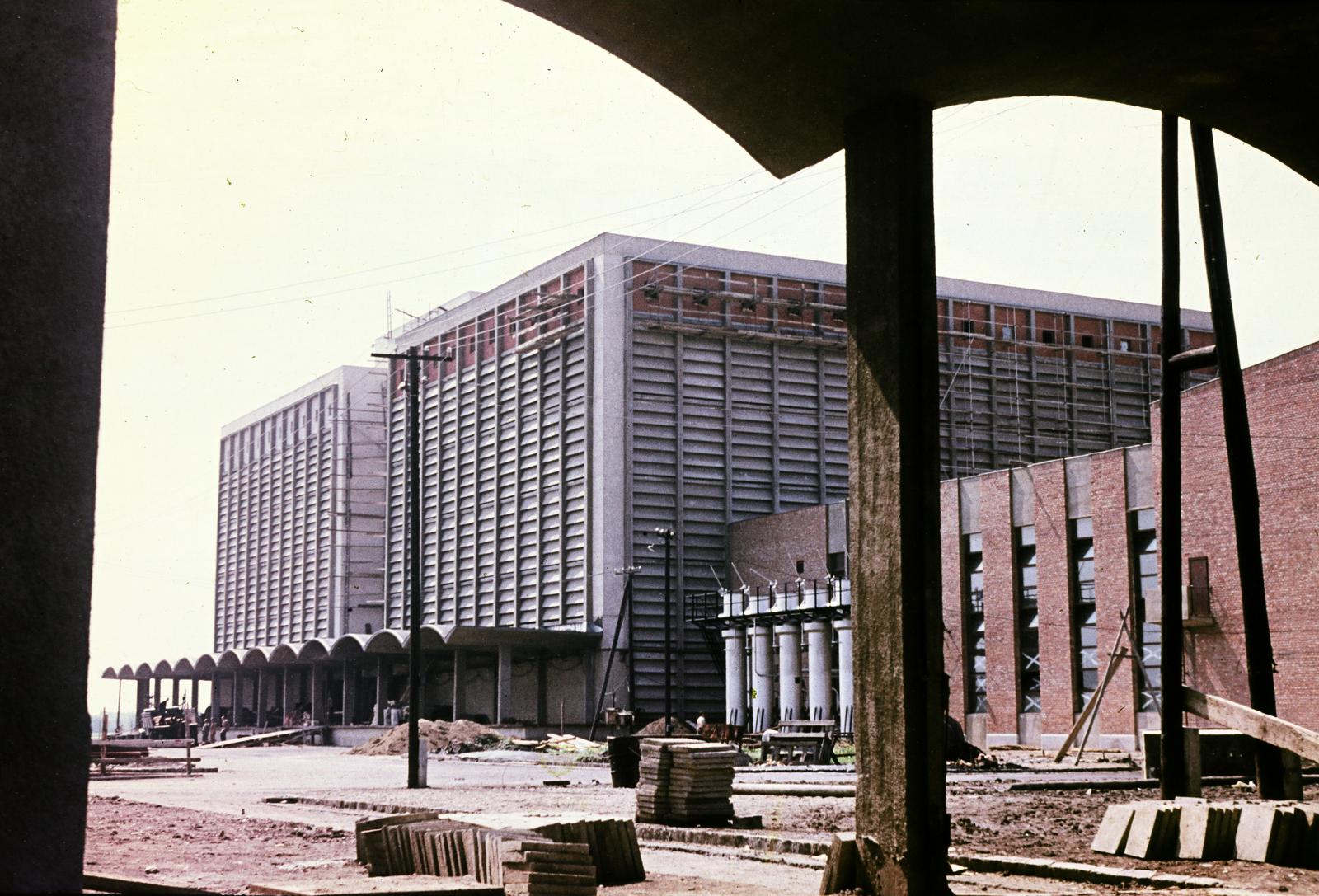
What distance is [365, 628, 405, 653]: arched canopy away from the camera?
2167 inches

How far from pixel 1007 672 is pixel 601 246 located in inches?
850

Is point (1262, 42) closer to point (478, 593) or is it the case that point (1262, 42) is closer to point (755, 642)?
point (755, 642)

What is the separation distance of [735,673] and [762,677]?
1222mm

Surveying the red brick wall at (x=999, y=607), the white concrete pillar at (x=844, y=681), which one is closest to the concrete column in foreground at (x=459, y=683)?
the white concrete pillar at (x=844, y=681)

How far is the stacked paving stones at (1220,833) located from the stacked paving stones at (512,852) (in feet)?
11.5

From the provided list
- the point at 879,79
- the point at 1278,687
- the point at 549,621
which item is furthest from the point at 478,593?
the point at 879,79

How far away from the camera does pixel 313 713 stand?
67.8m

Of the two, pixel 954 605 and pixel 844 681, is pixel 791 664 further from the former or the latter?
pixel 954 605

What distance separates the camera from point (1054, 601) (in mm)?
38594

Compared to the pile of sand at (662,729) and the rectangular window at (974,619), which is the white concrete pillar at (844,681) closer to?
the rectangular window at (974,619)

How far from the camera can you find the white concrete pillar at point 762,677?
4734 centimetres

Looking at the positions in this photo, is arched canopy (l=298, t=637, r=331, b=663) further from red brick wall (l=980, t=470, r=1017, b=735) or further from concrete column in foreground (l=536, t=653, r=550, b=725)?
red brick wall (l=980, t=470, r=1017, b=735)

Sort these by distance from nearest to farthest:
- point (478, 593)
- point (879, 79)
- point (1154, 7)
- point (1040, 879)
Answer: point (1154, 7) < point (879, 79) < point (1040, 879) < point (478, 593)

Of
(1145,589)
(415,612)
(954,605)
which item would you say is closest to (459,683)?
(954,605)
